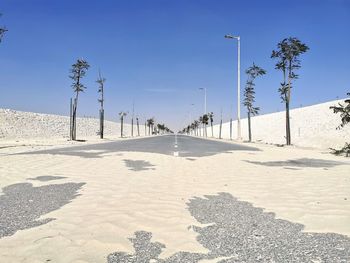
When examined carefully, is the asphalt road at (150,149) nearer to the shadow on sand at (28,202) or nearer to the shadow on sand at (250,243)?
the shadow on sand at (28,202)

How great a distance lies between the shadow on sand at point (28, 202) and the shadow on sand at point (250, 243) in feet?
5.93

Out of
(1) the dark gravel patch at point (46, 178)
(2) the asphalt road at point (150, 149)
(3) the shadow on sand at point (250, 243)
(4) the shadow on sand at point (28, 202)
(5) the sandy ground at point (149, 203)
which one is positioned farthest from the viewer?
(2) the asphalt road at point (150, 149)

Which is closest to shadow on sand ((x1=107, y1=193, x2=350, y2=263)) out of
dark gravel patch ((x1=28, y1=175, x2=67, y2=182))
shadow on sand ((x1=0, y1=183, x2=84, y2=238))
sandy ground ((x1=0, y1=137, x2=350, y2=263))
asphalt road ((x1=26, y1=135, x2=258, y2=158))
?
sandy ground ((x1=0, y1=137, x2=350, y2=263))

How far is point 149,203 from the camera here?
7012mm

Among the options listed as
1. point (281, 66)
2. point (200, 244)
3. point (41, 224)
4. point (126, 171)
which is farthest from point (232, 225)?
point (281, 66)

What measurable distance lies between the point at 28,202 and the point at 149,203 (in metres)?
2.27

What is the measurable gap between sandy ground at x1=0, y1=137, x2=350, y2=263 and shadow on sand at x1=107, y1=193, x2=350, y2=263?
0.45 feet

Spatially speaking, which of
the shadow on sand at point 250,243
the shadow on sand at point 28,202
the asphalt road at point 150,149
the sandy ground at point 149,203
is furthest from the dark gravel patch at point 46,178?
the asphalt road at point 150,149

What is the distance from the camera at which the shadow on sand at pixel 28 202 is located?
559 cm

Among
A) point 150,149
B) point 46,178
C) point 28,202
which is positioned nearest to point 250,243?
point 28,202

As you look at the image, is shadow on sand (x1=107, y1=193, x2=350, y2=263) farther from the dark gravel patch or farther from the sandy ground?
the dark gravel patch

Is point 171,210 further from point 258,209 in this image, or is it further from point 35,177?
point 35,177

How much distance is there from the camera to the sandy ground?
14.9 feet

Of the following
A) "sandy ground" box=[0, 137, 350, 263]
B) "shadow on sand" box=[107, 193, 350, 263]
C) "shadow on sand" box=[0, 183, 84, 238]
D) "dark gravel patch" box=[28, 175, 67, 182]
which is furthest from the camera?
"dark gravel patch" box=[28, 175, 67, 182]
